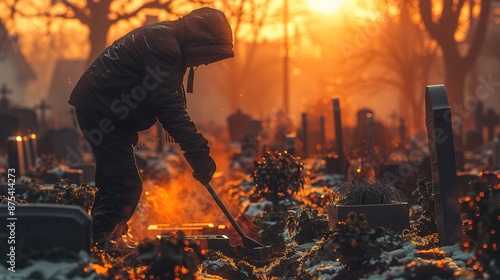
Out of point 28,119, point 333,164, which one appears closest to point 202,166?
point 333,164

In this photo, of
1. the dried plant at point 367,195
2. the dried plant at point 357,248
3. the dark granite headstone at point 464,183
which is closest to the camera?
the dried plant at point 357,248

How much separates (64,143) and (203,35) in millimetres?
13158

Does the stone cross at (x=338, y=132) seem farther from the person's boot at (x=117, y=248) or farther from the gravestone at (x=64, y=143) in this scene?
the person's boot at (x=117, y=248)

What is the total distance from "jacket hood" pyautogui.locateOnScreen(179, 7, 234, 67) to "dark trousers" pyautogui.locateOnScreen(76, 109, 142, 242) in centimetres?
81

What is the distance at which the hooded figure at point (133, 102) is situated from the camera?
679 cm

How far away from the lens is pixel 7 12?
102ft

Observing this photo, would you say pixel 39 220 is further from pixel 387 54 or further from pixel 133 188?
pixel 387 54

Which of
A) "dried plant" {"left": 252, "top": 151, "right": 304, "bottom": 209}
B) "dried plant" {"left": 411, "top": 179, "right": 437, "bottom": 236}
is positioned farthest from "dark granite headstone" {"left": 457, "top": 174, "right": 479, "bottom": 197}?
"dried plant" {"left": 411, "top": 179, "right": 437, "bottom": 236}

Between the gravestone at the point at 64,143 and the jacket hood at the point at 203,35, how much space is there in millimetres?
12822

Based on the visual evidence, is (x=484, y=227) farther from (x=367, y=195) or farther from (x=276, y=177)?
(x=276, y=177)

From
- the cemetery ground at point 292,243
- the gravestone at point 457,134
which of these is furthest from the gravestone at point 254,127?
the cemetery ground at point 292,243

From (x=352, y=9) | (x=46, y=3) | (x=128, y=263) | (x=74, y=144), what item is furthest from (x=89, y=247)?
(x=352, y=9)

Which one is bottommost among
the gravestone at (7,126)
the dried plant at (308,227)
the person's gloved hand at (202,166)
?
the dried plant at (308,227)

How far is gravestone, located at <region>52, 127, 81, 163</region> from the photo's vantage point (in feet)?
64.2
